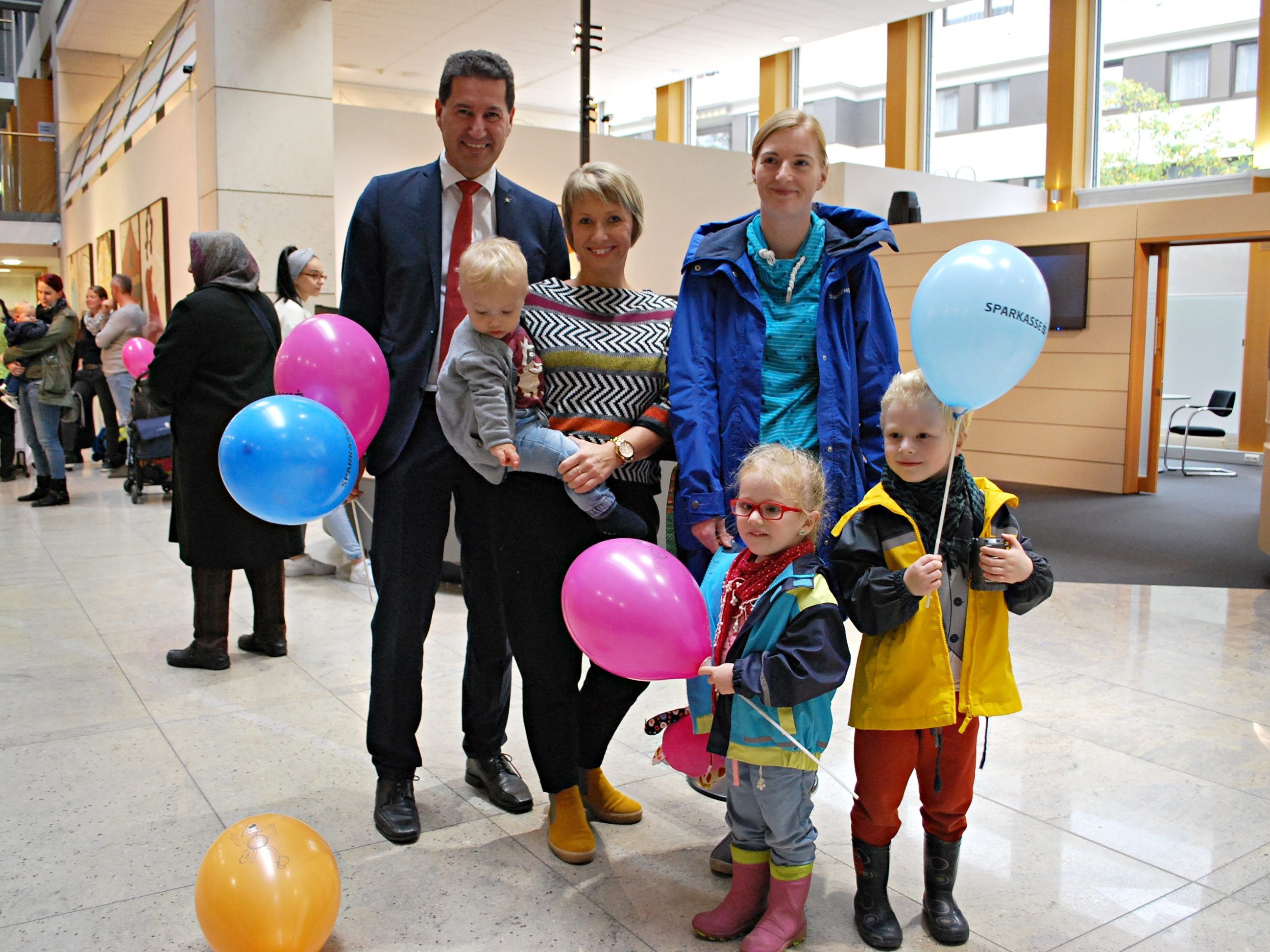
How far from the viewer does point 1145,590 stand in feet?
16.9

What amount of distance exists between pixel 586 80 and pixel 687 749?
5585 millimetres

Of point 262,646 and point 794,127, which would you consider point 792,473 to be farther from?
point 262,646

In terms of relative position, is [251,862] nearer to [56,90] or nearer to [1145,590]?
[1145,590]

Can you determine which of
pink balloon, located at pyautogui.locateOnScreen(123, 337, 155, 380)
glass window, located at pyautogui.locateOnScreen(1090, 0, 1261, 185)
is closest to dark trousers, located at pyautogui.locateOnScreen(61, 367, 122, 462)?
pink balloon, located at pyautogui.locateOnScreen(123, 337, 155, 380)

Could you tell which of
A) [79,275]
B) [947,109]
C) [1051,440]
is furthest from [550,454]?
[79,275]

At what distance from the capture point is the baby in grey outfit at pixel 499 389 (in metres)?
2.04

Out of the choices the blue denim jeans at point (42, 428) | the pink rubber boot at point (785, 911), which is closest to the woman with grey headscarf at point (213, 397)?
the pink rubber boot at point (785, 911)

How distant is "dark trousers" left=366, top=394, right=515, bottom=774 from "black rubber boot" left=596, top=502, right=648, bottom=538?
0.84 ft

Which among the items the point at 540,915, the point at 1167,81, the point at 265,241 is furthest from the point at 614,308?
the point at 1167,81

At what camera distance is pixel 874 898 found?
1.94 metres

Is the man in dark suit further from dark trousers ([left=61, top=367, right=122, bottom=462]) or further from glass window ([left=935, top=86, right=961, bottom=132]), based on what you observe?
glass window ([left=935, top=86, right=961, bottom=132])

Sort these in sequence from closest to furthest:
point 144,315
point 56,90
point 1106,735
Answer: point 1106,735, point 144,315, point 56,90

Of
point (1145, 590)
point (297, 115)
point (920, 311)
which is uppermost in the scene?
point (297, 115)

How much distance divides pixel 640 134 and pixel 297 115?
9977mm
